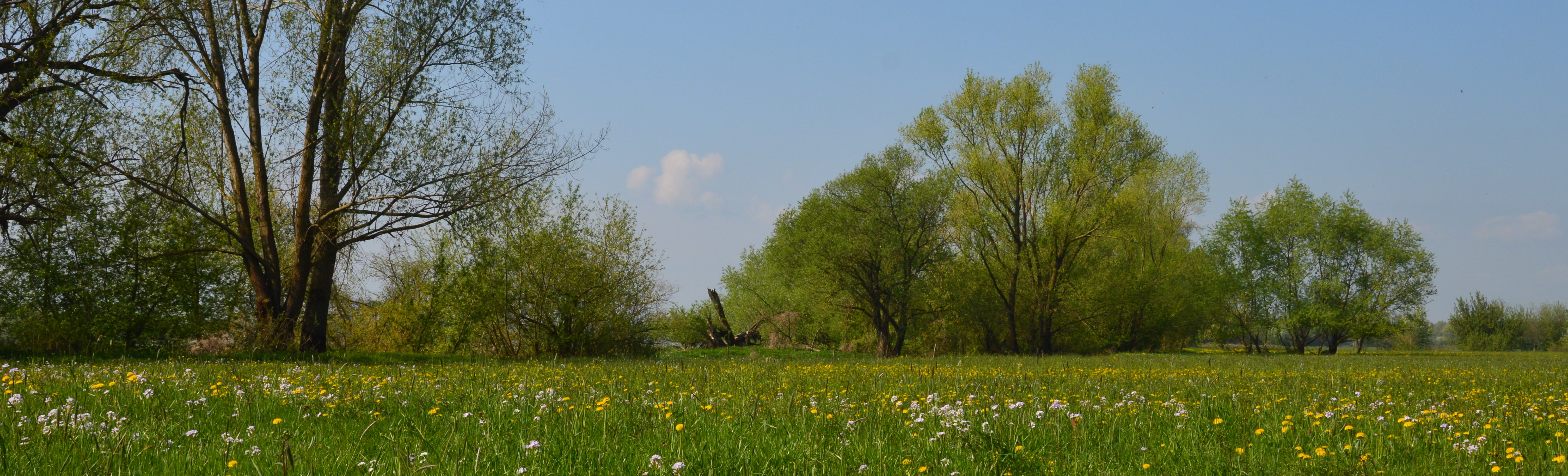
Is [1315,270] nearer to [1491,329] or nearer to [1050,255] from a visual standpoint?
[1050,255]

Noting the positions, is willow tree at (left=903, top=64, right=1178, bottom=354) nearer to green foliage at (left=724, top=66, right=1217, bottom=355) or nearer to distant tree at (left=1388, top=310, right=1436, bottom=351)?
green foliage at (left=724, top=66, right=1217, bottom=355)

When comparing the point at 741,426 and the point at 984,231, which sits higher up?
the point at 984,231

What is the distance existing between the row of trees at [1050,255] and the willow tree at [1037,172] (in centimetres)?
7

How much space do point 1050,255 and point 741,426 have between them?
106 ft

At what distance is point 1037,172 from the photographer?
34344 mm

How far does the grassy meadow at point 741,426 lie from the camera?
402cm

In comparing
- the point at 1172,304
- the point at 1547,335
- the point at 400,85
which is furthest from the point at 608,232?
the point at 1547,335

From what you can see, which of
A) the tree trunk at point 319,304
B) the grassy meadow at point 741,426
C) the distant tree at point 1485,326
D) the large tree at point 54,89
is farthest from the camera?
the distant tree at point 1485,326

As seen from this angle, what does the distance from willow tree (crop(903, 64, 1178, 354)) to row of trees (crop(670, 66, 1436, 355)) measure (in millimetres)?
69

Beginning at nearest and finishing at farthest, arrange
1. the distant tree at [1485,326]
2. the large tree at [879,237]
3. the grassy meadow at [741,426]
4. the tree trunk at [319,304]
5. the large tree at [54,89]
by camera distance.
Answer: the grassy meadow at [741,426]
the large tree at [54,89]
the tree trunk at [319,304]
the large tree at [879,237]
the distant tree at [1485,326]

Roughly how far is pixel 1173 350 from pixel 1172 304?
7.05 m

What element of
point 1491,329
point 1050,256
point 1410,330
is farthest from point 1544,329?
point 1050,256

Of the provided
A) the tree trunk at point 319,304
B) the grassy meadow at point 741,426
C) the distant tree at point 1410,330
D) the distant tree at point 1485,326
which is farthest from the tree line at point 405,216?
the distant tree at point 1485,326

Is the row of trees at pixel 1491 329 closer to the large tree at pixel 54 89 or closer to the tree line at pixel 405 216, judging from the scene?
the tree line at pixel 405 216
